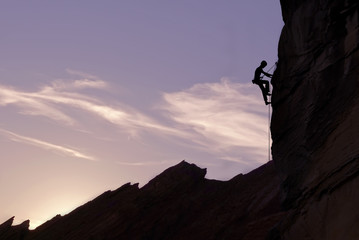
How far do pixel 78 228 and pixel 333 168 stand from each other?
98.8 feet

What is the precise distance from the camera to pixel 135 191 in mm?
45406

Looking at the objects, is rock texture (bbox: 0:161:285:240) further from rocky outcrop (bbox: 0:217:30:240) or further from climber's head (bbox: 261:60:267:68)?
climber's head (bbox: 261:60:267:68)

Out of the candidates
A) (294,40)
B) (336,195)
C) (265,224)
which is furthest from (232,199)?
(336,195)

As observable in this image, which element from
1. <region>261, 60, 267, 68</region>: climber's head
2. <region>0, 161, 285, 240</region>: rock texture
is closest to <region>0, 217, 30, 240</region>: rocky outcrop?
<region>0, 161, 285, 240</region>: rock texture

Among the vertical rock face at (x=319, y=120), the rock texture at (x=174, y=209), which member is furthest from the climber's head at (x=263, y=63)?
the rock texture at (x=174, y=209)

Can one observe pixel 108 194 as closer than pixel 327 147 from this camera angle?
No

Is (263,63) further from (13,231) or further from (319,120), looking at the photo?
(13,231)

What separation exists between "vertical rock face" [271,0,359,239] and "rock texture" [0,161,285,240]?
15.1 m

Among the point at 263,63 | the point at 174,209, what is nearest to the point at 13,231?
the point at 174,209

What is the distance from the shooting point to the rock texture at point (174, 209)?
122 ft

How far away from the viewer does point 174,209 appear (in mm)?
42688

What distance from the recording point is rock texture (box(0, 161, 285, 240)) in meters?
37.1

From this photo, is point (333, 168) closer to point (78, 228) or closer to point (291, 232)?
point (291, 232)

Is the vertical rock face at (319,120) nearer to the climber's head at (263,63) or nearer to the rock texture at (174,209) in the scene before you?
the climber's head at (263,63)
